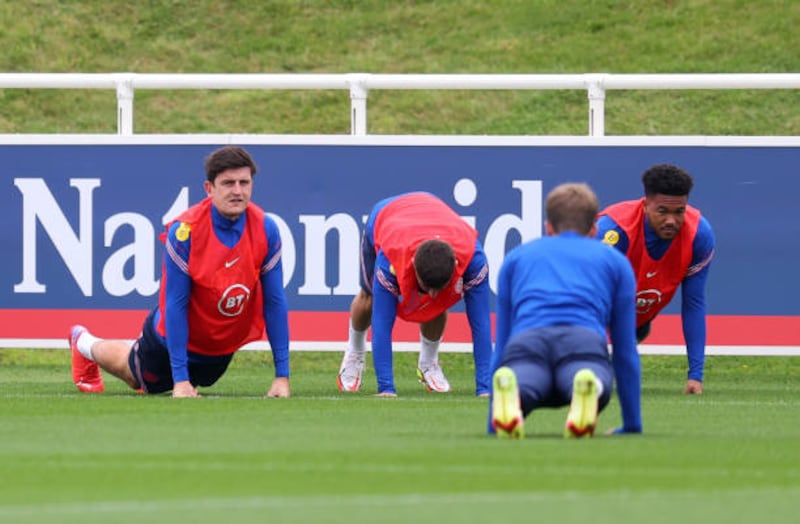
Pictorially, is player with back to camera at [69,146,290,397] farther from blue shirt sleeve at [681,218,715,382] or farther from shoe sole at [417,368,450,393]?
blue shirt sleeve at [681,218,715,382]

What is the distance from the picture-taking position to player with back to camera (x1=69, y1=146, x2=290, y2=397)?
13141 millimetres

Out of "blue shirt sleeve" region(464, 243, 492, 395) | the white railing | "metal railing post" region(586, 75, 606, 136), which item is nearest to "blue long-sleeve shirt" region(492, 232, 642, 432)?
"blue shirt sleeve" region(464, 243, 492, 395)

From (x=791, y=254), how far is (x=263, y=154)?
13.6 ft

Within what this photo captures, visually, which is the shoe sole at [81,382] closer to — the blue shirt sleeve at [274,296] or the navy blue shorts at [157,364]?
the navy blue shorts at [157,364]

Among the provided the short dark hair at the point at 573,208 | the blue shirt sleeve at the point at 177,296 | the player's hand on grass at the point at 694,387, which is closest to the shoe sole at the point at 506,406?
the short dark hair at the point at 573,208

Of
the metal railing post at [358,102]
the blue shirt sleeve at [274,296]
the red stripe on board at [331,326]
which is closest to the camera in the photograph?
the blue shirt sleeve at [274,296]

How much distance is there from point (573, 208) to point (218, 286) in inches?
151

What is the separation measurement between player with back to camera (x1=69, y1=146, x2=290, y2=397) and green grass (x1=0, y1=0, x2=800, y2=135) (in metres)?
11.5

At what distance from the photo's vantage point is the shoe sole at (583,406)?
9.34m

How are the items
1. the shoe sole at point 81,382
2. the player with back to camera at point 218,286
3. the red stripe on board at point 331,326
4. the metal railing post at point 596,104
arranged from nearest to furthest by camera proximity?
1. the player with back to camera at point 218,286
2. the shoe sole at point 81,382
3. the red stripe on board at point 331,326
4. the metal railing post at point 596,104

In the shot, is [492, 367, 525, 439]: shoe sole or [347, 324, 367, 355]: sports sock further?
[347, 324, 367, 355]: sports sock

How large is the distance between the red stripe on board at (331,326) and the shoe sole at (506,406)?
6.78 meters

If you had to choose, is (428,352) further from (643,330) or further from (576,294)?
(576,294)

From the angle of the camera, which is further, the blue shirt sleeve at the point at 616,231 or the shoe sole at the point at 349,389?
the shoe sole at the point at 349,389
